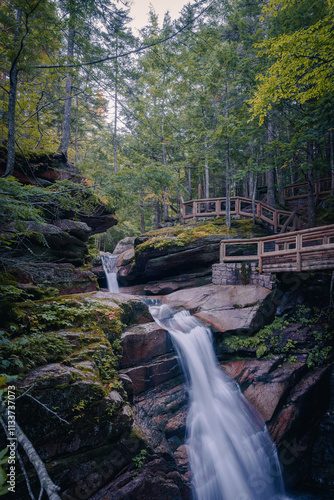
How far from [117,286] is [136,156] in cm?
914

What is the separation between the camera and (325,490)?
554cm

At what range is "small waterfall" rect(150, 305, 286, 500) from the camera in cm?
509

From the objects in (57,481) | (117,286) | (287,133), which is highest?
(287,133)

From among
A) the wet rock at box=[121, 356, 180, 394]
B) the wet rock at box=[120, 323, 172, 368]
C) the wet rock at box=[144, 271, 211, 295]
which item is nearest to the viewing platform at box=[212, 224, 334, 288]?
the wet rock at box=[144, 271, 211, 295]

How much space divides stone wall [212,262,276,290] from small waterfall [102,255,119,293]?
23.4 feet

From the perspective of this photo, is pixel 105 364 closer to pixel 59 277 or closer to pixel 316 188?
pixel 59 277

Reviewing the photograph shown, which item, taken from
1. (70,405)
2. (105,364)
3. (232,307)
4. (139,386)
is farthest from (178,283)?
(70,405)

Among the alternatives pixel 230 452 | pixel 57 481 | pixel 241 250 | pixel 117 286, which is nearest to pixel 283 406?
Answer: pixel 230 452

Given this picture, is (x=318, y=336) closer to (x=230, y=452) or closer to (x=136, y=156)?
(x=230, y=452)

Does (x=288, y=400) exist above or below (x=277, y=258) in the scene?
below

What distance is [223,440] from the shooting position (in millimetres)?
5695

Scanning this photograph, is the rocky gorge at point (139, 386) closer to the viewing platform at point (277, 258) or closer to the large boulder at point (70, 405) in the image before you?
the large boulder at point (70, 405)

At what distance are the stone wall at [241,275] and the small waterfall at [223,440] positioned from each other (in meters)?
3.80

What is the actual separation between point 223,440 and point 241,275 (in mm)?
5862
